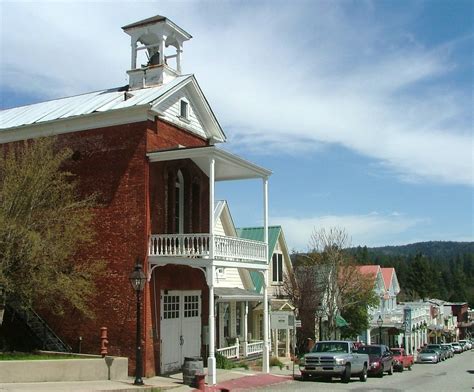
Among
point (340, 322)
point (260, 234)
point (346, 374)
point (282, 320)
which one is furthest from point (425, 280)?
point (346, 374)

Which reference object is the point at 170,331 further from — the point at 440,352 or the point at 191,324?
the point at 440,352

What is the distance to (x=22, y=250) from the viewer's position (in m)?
17.1

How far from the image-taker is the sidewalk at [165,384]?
623 inches

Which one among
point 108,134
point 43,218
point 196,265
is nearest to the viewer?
point 43,218

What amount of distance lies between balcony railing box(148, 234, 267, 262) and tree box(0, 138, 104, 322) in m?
2.00

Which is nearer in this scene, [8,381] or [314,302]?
[8,381]

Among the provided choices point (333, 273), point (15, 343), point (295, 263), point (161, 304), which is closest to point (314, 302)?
point (333, 273)

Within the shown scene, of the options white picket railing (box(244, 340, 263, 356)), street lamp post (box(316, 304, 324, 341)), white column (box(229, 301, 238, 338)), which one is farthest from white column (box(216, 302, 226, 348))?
street lamp post (box(316, 304, 324, 341))

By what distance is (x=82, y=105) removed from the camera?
76.7 ft

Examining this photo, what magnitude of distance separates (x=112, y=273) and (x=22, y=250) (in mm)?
4154

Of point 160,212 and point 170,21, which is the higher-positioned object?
point 170,21

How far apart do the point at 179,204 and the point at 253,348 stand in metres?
10.2

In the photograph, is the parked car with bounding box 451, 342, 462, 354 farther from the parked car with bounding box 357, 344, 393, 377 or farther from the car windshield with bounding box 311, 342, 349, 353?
the car windshield with bounding box 311, 342, 349, 353

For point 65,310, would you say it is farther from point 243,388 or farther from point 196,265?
point 243,388
